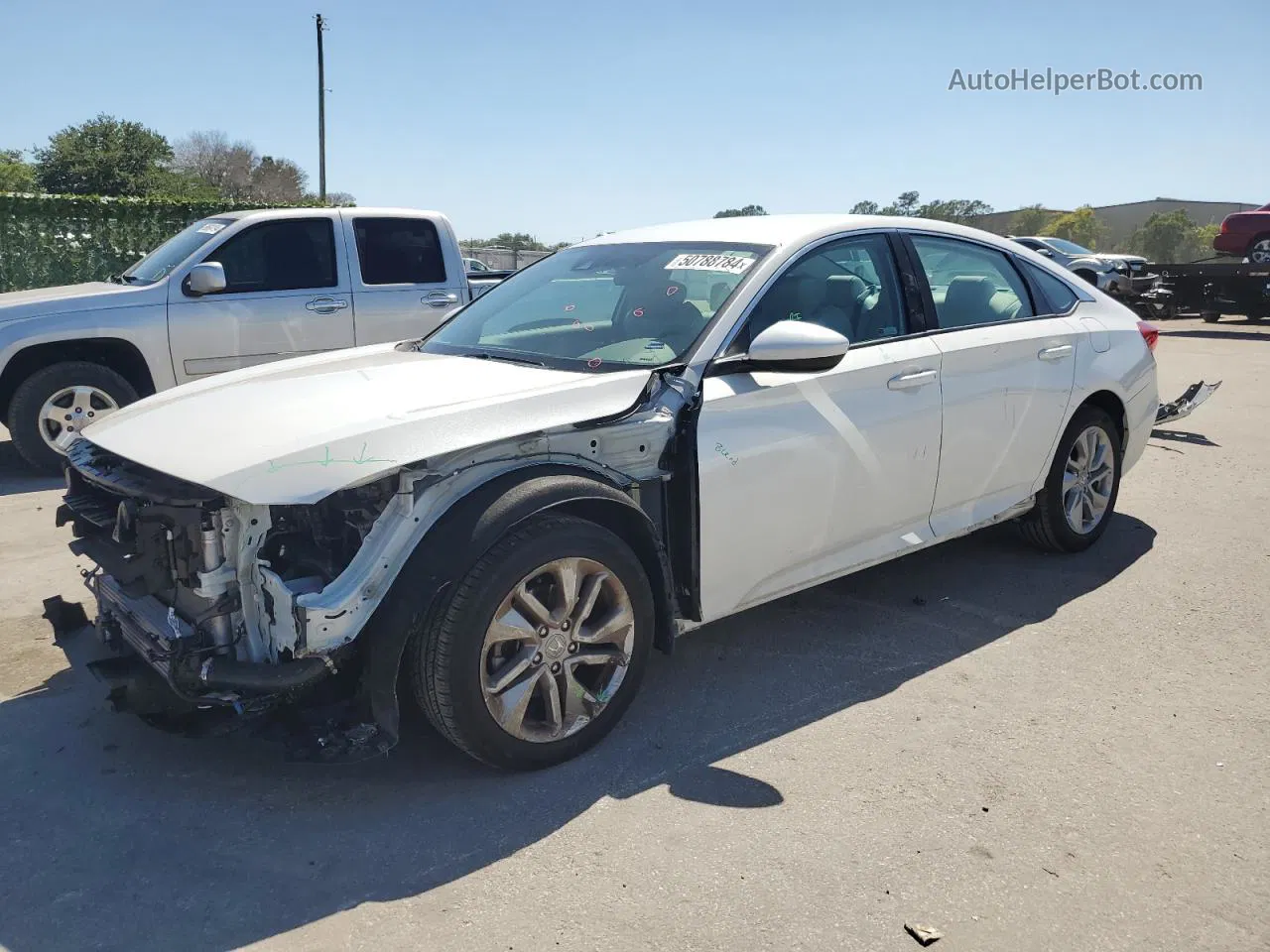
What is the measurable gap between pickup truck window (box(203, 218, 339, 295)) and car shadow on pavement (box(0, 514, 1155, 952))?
452cm

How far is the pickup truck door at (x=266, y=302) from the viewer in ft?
24.8

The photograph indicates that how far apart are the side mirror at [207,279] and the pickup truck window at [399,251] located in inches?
45.4

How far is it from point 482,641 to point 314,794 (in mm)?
747

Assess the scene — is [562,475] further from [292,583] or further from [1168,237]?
[1168,237]

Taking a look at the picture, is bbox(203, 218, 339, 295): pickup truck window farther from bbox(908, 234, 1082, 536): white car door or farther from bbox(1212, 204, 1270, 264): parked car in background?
bbox(1212, 204, 1270, 264): parked car in background

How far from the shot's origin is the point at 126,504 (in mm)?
3094

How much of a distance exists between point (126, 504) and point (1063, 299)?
446cm

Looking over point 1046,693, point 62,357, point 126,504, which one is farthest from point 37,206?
point 1046,693

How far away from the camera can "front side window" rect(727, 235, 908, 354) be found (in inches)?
154

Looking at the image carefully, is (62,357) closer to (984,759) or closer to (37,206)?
(984,759)

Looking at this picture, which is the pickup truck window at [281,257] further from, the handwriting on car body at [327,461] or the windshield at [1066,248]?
the windshield at [1066,248]

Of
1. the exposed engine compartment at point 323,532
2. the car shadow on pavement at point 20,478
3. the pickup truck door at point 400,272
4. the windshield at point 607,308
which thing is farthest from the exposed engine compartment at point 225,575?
the pickup truck door at point 400,272

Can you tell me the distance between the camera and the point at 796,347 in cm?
352

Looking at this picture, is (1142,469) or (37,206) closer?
(1142,469)
